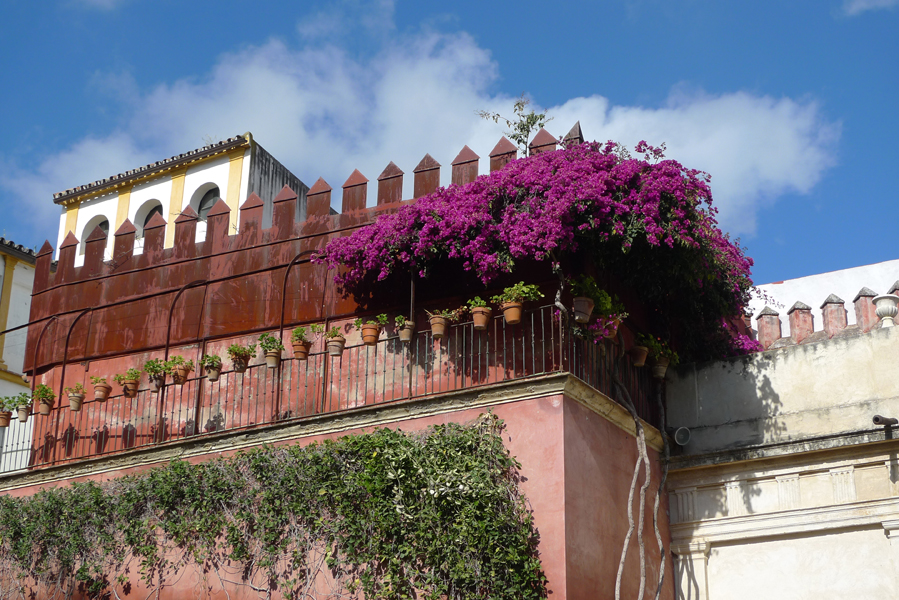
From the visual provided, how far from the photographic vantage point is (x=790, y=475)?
1114cm

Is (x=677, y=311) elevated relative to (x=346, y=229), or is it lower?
lower

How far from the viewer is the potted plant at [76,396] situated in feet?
44.1

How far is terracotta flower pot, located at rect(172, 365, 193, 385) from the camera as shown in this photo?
12.8 m

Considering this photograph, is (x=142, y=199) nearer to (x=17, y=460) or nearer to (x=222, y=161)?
(x=222, y=161)

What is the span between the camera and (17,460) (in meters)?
15.4

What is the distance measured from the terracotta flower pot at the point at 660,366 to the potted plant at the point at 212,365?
508 cm

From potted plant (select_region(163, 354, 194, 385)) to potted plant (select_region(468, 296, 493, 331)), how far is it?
3916 mm

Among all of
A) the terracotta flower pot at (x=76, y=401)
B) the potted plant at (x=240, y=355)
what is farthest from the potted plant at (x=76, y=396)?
the potted plant at (x=240, y=355)

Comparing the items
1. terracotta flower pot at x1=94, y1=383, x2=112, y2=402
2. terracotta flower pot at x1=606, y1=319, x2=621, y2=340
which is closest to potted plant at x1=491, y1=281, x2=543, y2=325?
terracotta flower pot at x1=606, y1=319, x2=621, y2=340

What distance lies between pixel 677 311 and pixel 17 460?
965 cm

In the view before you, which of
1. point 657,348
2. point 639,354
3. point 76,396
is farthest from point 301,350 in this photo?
point 657,348

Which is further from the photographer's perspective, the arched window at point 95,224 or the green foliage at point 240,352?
the arched window at point 95,224

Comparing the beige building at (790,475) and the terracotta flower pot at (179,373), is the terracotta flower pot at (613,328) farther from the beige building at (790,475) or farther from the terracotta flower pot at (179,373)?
the terracotta flower pot at (179,373)

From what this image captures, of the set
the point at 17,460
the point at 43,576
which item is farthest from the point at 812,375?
the point at 17,460
